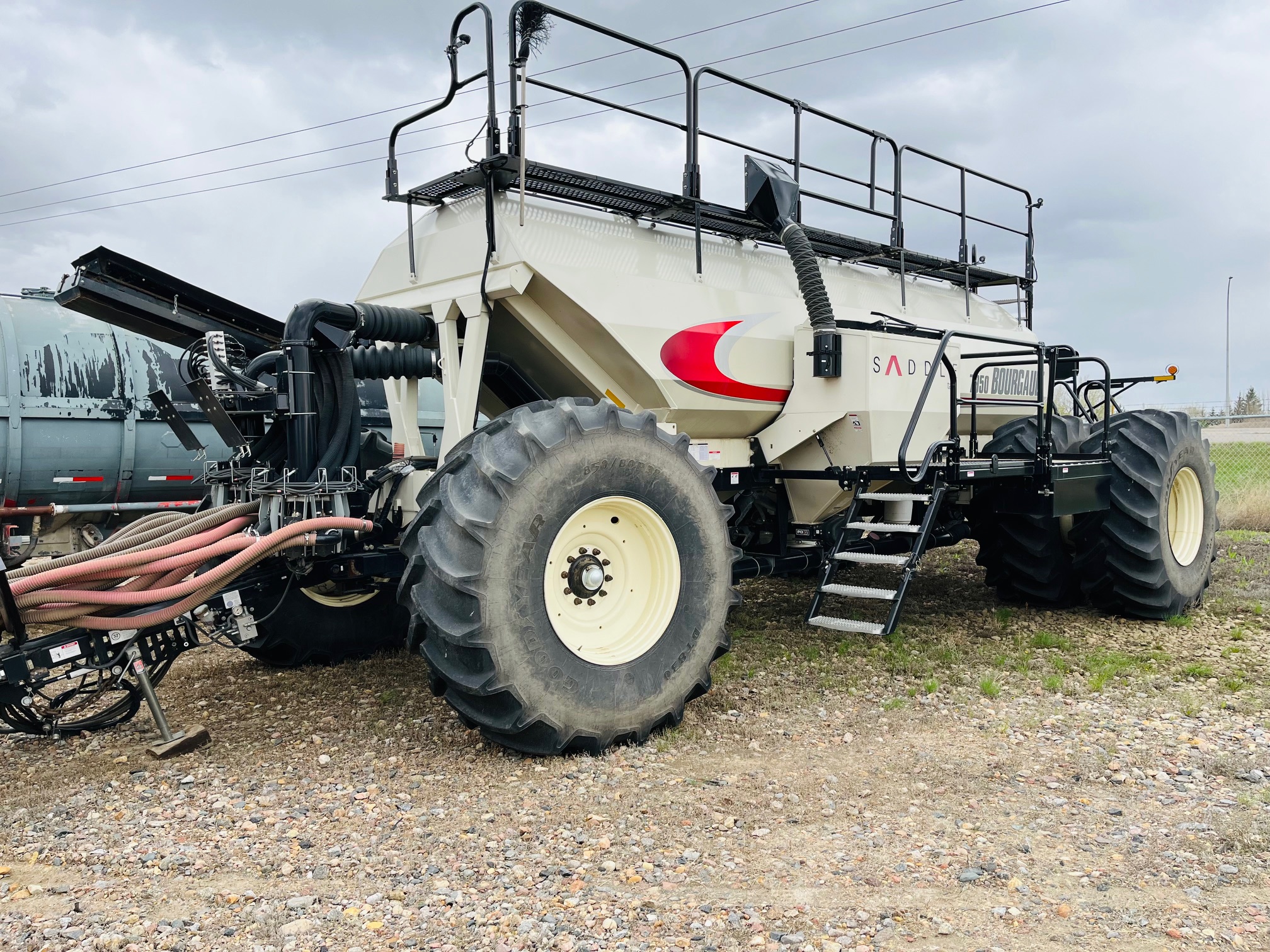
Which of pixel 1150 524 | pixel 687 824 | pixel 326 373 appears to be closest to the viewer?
pixel 687 824

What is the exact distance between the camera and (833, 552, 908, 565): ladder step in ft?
18.3

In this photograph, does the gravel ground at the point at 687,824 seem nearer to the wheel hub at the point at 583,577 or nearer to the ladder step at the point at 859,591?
the ladder step at the point at 859,591

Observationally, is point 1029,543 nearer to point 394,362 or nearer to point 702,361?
point 702,361

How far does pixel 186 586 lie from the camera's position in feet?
13.1

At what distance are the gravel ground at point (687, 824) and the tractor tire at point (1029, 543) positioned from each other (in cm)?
177

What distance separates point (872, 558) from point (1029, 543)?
228 cm

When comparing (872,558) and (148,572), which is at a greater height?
(148,572)

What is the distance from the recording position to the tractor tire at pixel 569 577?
3869 mm

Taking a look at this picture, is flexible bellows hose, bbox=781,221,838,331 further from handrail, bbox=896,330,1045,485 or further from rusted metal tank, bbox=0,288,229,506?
rusted metal tank, bbox=0,288,229,506

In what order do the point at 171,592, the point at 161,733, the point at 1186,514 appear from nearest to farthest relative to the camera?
the point at 171,592 < the point at 161,733 < the point at 1186,514

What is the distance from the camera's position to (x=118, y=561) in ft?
12.9

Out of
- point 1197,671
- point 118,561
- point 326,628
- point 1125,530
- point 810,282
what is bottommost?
point 1197,671

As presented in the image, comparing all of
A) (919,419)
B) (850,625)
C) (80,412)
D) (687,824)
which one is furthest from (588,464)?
(80,412)

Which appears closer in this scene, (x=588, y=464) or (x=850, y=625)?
(x=588, y=464)
